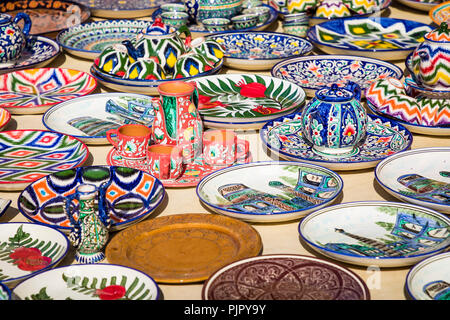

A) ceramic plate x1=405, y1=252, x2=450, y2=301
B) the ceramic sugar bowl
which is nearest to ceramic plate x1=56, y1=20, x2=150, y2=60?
the ceramic sugar bowl

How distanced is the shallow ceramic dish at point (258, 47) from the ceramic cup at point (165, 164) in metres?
0.87

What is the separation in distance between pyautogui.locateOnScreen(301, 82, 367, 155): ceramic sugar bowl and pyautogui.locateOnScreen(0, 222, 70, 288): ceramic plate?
82cm

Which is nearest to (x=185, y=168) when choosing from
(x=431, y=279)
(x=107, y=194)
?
(x=107, y=194)

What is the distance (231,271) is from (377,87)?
1.08 metres

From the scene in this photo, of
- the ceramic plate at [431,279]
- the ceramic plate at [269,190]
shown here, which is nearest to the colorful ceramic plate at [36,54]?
the ceramic plate at [269,190]

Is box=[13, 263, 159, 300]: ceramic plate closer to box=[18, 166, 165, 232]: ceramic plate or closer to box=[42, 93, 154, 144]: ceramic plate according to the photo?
box=[18, 166, 165, 232]: ceramic plate

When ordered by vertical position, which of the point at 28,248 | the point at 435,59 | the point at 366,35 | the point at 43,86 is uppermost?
the point at 435,59

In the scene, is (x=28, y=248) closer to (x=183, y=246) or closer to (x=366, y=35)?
(x=183, y=246)

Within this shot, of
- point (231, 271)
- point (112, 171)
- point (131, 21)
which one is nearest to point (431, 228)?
point (231, 271)

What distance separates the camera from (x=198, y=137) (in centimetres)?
194

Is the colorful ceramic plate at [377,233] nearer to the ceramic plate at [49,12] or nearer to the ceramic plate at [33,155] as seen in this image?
the ceramic plate at [33,155]

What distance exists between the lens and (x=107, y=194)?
5.78 feet

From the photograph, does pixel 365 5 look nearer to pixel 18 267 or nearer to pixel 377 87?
pixel 377 87

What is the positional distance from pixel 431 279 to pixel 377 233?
8.9 inches
